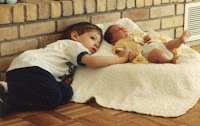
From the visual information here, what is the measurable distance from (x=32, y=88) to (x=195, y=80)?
34.5 inches

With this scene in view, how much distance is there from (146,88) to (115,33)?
543mm

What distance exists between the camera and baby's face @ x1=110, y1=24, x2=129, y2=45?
250cm

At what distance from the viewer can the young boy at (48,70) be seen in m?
2.03

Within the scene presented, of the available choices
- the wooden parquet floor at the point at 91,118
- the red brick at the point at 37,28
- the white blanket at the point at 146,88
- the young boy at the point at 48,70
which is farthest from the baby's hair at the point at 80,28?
the wooden parquet floor at the point at 91,118

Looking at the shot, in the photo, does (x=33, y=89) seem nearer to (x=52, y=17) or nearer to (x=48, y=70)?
(x=48, y=70)

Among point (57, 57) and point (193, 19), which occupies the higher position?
point (193, 19)

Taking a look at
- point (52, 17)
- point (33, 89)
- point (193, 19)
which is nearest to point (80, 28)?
point (52, 17)

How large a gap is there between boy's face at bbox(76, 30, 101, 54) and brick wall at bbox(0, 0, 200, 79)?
193mm

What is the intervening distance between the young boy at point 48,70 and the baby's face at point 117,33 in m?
0.14

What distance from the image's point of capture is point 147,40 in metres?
2.40

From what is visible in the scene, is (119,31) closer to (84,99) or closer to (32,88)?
(84,99)

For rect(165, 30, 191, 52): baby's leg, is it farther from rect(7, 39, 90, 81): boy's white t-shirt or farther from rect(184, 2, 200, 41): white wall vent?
rect(184, 2, 200, 41): white wall vent

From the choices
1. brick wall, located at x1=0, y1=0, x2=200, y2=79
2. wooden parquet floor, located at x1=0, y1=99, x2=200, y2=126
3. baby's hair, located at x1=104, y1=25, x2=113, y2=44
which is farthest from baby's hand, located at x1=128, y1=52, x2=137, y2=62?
brick wall, located at x1=0, y1=0, x2=200, y2=79

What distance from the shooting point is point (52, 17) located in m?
2.45
